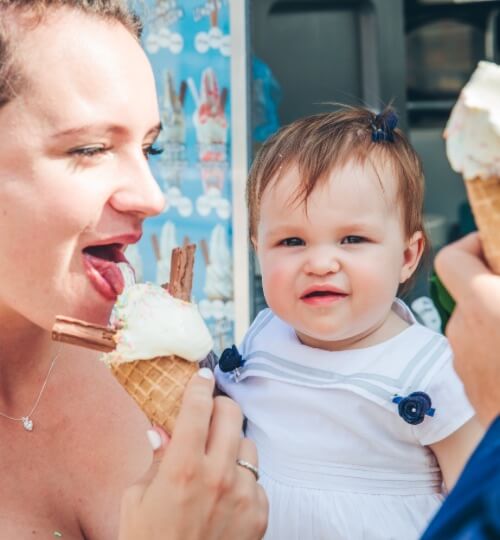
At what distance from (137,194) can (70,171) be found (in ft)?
0.48

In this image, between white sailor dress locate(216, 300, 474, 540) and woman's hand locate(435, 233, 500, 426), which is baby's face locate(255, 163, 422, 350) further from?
woman's hand locate(435, 233, 500, 426)

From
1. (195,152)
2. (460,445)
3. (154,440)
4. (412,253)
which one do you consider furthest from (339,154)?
(195,152)

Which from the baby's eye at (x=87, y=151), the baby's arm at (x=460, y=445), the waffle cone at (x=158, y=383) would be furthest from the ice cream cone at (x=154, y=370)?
the baby's arm at (x=460, y=445)

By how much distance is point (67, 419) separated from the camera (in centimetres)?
218

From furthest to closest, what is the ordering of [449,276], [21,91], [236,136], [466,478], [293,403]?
[236,136], [293,403], [21,91], [449,276], [466,478]

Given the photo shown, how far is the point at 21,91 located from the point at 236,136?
2.77 m

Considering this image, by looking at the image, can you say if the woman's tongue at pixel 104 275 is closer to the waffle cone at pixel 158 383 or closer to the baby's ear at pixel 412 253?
the waffle cone at pixel 158 383

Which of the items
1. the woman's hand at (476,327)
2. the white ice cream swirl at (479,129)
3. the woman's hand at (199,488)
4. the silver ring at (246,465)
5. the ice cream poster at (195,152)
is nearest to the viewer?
the woman's hand at (476,327)

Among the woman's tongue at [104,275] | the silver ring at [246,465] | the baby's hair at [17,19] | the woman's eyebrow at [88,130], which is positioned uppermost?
the baby's hair at [17,19]

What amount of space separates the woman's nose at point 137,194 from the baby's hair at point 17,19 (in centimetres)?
28

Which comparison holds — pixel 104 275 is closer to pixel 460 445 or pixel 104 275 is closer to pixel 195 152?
pixel 460 445

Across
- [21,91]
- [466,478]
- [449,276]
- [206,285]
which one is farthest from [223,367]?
[206,285]

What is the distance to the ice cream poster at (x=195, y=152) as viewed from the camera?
4.44 m

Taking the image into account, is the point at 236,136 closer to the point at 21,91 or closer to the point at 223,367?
the point at 223,367
